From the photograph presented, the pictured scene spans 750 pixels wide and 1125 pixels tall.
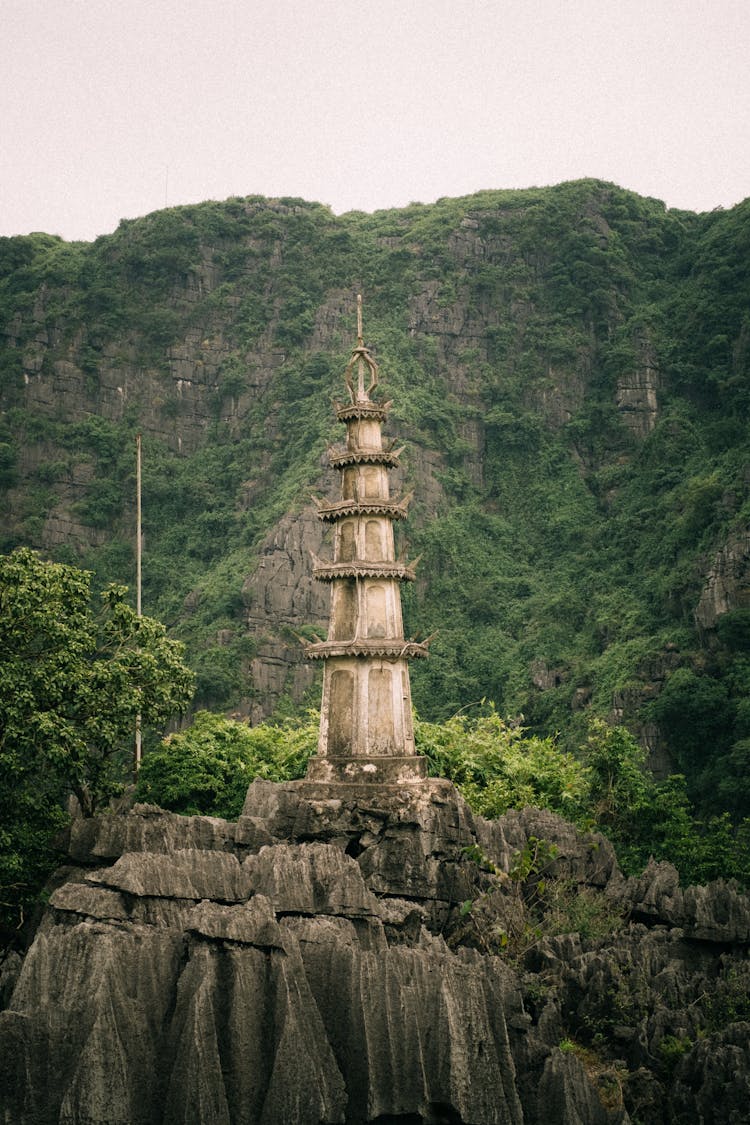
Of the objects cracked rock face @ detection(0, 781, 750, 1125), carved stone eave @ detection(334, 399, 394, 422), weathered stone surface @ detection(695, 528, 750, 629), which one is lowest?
cracked rock face @ detection(0, 781, 750, 1125)

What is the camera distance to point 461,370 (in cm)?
8519

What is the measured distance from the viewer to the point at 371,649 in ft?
80.0

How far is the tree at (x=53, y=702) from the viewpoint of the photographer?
23219mm

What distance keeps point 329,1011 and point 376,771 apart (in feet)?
30.8

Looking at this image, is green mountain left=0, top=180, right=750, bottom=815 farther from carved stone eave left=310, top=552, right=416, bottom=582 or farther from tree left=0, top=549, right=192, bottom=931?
tree left=0, top=549, right=192, bottom=931

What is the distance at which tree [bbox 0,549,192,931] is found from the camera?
23.2m

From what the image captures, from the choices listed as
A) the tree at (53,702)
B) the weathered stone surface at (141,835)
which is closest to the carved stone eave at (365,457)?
the tree at (53,702)

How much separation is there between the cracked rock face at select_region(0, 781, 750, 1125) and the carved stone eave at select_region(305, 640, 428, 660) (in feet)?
17.2

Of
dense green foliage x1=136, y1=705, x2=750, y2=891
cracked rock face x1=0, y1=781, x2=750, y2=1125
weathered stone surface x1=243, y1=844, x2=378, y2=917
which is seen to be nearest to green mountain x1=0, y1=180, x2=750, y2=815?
dense green foliage x1=136, y1=705, x2=750, y2=891

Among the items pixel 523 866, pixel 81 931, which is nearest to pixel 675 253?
pixel 523 866

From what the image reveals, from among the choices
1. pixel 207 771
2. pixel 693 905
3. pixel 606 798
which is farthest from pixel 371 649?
pixel 606 798

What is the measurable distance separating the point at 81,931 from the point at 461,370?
7266 cm

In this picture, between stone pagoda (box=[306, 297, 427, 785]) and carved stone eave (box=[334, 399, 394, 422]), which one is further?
carved stone eave (box=[334, 399, 394, 422])

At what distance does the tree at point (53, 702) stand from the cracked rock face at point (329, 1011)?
338 cm
